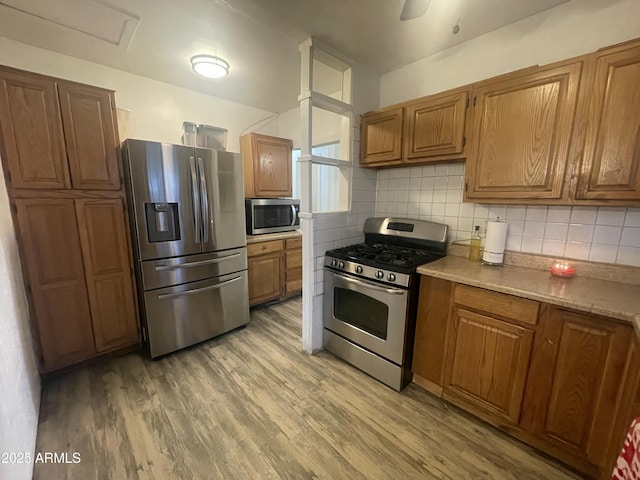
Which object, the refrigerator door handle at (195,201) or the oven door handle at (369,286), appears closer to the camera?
the oven door handle at (369,286)

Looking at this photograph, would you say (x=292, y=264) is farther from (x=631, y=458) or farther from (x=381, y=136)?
(x=631, y=458)

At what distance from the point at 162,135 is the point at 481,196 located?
3313 millimetres

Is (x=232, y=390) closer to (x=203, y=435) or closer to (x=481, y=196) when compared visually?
(x=203, y=435)

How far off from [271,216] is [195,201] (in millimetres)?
1134

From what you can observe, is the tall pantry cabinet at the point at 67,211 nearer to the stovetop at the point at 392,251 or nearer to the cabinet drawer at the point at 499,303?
the stovetop at the point at 392,251

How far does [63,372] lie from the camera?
205cm

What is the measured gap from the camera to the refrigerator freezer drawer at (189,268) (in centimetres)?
214

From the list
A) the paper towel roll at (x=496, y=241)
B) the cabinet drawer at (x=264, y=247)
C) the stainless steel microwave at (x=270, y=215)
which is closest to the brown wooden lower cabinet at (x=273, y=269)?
the cabinet drawer at (x=264, y=247)

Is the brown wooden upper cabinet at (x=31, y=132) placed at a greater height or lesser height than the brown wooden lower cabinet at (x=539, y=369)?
greater

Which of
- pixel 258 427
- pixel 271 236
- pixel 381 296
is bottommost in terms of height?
pixel 258 427

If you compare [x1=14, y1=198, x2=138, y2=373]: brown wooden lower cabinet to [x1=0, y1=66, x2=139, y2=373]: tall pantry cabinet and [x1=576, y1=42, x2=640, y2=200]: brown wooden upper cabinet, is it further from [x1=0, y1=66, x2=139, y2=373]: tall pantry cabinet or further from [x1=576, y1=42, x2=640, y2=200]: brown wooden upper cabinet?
[x1=576, y1=42, x2=640, y2=200]: brown wooden upper cabinet

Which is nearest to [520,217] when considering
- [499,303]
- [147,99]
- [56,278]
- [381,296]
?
[499,303]

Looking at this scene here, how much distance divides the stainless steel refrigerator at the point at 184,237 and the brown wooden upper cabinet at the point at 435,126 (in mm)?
1585

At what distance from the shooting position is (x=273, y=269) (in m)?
3.29
